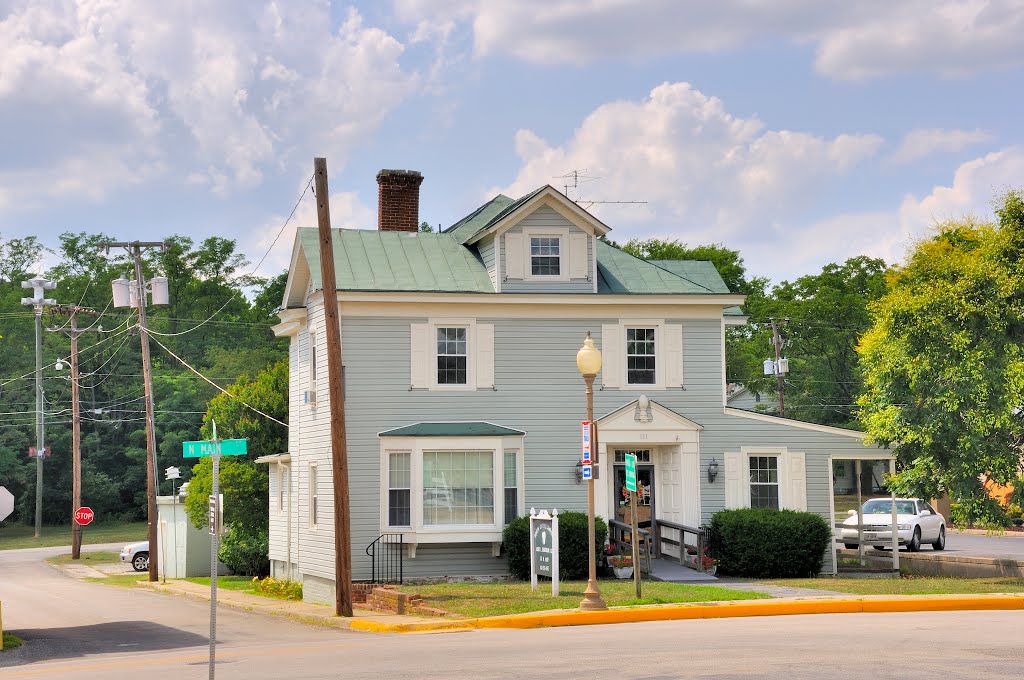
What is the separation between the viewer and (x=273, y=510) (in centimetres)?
3378

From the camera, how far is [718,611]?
19.7 m

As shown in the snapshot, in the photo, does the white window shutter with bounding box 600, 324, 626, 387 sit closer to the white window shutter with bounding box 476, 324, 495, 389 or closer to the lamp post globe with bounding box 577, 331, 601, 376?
the white window shutter with bounding box 476, 324, 495, 389

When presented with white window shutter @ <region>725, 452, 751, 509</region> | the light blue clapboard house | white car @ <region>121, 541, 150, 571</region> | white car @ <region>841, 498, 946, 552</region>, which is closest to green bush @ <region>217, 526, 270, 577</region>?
white car @ <region>121, 541, 150, 571</region>

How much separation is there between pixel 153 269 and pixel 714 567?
70292mm

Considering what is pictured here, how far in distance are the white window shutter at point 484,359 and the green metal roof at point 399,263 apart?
1.00 metres

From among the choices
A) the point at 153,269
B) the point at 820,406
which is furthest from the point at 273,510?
the point at 153,269

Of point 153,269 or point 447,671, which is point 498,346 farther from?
point 153,269

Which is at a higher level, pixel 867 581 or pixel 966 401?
pixel 966 401

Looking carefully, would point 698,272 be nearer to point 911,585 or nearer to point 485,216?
point 485,216

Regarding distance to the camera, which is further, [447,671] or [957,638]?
[957,638]

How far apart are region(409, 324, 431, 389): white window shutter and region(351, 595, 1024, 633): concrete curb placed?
23.4ft

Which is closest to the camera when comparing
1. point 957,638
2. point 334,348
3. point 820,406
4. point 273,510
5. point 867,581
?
point 957,638

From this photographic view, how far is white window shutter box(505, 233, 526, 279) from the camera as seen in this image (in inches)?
1098

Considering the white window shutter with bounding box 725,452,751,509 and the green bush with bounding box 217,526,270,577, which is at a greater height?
the white window shutter with bounding box 725,452,751,509
